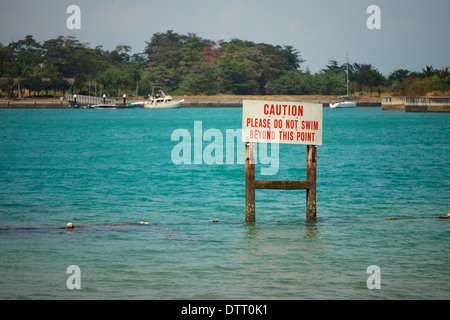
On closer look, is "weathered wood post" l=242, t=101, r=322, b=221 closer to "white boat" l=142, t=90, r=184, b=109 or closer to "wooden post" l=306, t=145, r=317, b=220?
"wooden post" l=306, t=145, r=317, b=220

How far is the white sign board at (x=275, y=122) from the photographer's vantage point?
18.3 metres

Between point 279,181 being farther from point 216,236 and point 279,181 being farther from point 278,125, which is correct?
point 216,236

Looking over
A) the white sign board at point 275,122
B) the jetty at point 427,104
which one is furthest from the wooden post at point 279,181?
the jetty at point 427,104

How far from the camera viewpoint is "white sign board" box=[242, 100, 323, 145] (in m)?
18.3

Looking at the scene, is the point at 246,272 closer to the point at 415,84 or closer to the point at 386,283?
the point at 386,283

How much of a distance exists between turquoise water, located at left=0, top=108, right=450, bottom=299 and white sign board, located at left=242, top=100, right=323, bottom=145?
9.30 feet

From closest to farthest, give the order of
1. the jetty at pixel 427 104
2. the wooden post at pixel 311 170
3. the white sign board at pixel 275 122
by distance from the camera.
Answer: the white sign board at pixel 275 122 < the wooden post at pixel 311 170 < the jetty at pixel 427 104

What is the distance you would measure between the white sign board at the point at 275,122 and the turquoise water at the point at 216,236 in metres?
2.83

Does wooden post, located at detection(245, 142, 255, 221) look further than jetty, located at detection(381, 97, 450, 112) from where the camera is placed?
No

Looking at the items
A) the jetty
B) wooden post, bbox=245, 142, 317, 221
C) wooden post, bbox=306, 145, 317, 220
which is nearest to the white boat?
the jetty

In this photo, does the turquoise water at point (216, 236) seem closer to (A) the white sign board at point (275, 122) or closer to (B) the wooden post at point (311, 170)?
(B) the wooden post at point (311, 170)
